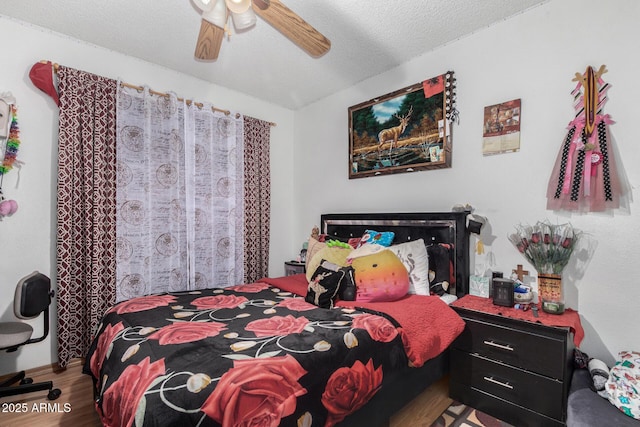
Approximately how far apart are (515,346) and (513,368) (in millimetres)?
131

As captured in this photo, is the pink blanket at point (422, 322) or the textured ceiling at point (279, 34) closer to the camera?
the pink blanket at point (422, 322)

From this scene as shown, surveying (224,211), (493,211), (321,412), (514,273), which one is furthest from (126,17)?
(514,273)

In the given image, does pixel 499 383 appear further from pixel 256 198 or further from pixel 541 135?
pixel 256 198

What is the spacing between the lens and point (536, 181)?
6.90 ft

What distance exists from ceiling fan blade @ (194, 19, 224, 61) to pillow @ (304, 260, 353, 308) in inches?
62.9

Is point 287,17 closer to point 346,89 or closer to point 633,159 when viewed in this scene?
point 346,89

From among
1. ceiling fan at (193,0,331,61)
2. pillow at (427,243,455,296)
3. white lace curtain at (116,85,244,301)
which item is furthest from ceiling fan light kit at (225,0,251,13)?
pillow at (427,243,455,296)

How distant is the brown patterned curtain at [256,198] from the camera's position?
3.47 meters

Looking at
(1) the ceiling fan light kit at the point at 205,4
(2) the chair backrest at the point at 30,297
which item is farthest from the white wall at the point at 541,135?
(2) the chair backrest at the point at 30,297

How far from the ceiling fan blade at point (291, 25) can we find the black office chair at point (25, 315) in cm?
218

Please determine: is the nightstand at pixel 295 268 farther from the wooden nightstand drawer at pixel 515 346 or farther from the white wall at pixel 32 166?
the white wall at pixel 32 166

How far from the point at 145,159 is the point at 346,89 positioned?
87.1 inches

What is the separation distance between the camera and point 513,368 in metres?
1.77

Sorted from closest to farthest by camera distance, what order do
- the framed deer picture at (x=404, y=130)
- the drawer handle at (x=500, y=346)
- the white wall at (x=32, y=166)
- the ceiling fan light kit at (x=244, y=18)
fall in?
the ceiling fan light kit at (x=244, y=18), the drawer handle at (x=500, y=346), the white wall at (x=32, y=166), the framed deer picture at (x=404, y=130)
